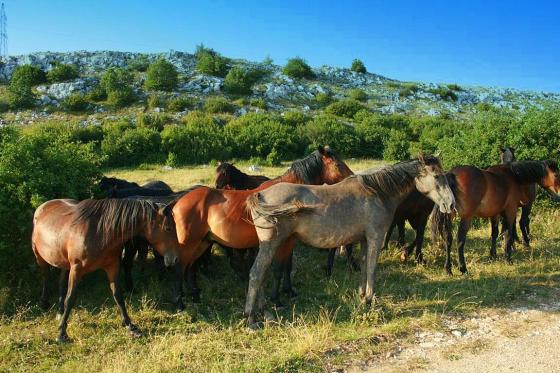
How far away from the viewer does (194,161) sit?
23.6m

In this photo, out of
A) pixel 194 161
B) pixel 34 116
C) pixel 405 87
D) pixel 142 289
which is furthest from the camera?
pixel 405 87

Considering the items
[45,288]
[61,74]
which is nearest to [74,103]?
[61,74]

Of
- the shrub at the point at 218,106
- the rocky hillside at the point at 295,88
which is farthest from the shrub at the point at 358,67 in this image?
the shrub at the point at 218,106

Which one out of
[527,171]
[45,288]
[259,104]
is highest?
[259,104]

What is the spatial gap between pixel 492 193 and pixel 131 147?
1996cm

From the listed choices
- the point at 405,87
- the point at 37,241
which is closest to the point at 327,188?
the point at 37,241

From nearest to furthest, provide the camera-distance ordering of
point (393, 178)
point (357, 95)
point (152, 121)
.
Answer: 1. point (393, 178)
2. point (152, 121)
3. point (357, 95)

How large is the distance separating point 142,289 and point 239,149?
1872cm

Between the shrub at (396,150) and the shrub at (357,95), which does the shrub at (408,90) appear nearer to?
the shrub at (357,95)

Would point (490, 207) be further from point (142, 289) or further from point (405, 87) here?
point (405, 87)

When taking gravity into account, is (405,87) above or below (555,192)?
above

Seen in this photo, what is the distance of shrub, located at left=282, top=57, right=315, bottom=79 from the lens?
4722cm

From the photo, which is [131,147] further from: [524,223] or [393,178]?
[393,178]

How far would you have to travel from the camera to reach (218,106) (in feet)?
112
